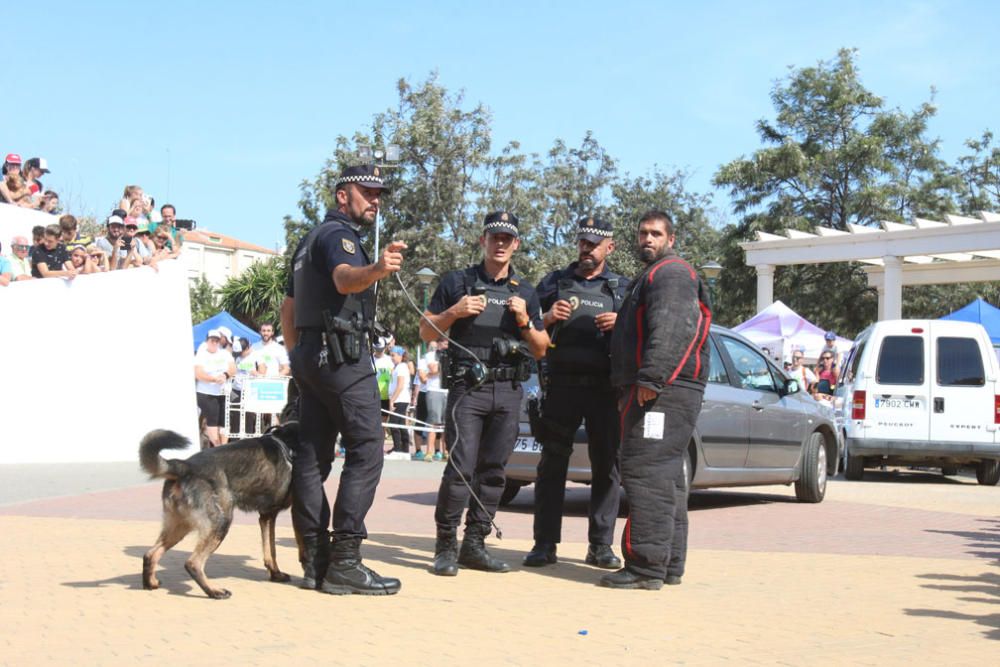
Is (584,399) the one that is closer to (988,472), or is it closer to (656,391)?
(656,391)

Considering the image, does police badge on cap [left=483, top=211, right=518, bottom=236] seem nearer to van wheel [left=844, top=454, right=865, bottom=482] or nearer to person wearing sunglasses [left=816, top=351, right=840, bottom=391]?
van wheel [left=844, top=454, right=865, bottom=482]

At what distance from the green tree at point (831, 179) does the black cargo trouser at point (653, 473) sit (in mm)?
39602

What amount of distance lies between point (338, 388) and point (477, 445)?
1322 mm

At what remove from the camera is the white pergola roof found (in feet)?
86.3

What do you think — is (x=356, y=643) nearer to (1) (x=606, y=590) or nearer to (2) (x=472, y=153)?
(1) (x=606, y=590)

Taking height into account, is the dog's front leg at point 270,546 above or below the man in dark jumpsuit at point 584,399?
below

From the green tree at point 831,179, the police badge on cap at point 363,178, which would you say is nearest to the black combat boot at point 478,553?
the police badge on cap at point 363,178

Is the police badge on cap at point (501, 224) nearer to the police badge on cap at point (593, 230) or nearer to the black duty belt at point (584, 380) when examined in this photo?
the police badge on cap at point (593, 230)

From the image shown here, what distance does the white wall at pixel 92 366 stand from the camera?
1512cm

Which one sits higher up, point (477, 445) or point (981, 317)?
point (981, 317)

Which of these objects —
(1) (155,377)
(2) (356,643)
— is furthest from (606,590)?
(1) (155,377)

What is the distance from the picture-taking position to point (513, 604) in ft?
20.5

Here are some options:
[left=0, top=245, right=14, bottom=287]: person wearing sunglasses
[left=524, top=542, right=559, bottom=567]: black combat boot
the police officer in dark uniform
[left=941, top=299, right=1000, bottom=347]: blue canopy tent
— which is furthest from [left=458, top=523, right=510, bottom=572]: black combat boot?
[left=941, top=299, right=1000, bottom=347]: blue canopy tent

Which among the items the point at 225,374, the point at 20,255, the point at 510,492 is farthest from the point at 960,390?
the point at 20,255
